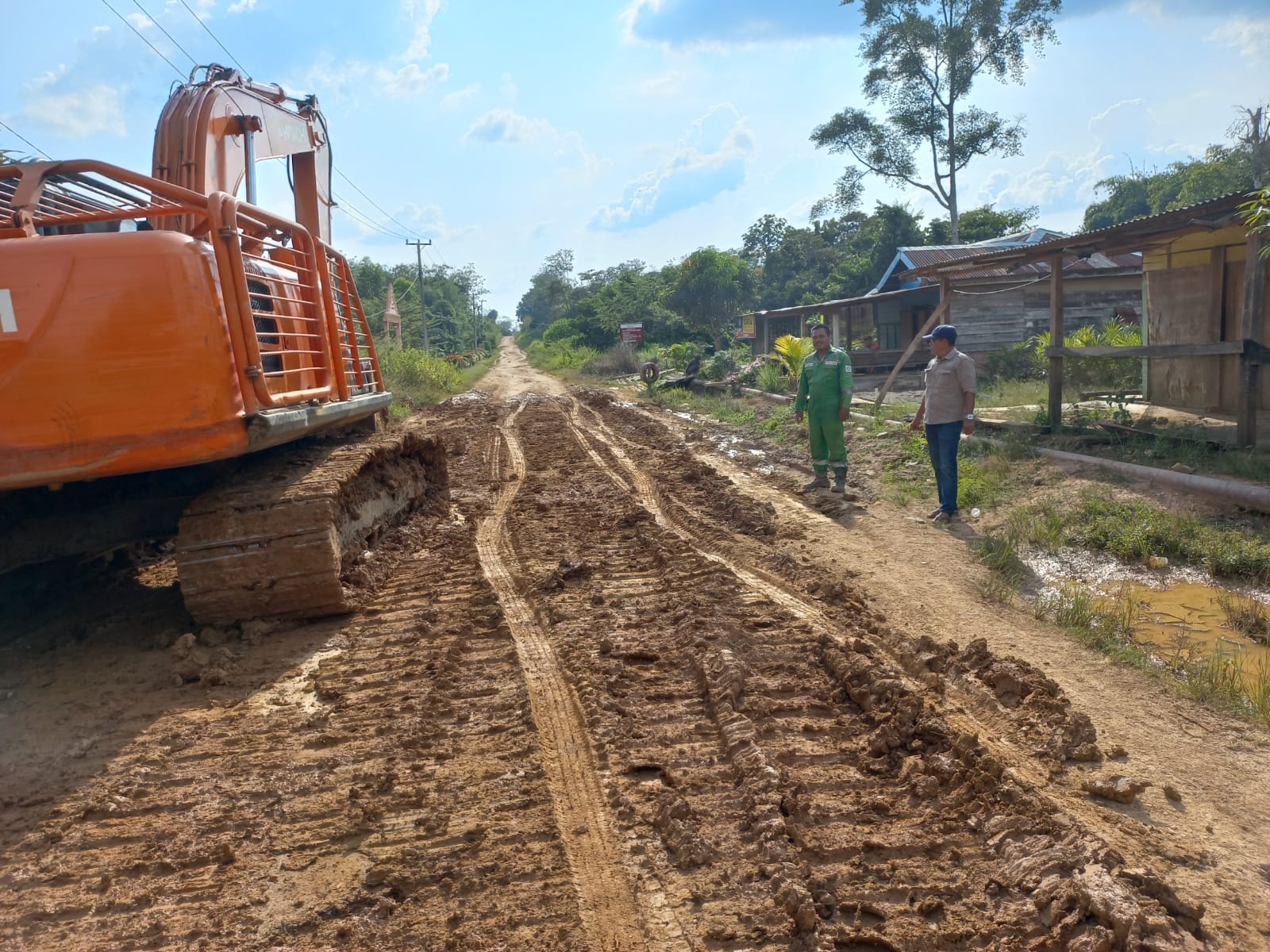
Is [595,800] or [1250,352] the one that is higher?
[1250,352]

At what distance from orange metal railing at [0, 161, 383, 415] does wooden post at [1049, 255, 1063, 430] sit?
7994 millimetres

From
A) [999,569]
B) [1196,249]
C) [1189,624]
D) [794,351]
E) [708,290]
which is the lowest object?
[1189,624]

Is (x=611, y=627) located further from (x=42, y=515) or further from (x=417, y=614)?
(x=42, y=515)

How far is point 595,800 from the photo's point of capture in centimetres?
319

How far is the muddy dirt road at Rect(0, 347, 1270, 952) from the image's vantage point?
8.42ft

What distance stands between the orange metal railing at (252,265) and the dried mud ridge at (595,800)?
1.60m

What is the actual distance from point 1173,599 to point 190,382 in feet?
19.1

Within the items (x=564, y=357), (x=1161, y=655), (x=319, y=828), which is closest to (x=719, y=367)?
(x=1161, y=655)

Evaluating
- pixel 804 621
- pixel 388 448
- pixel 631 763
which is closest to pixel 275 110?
pixel 388 448

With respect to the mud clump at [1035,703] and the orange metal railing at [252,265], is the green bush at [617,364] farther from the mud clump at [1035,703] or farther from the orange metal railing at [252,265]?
the mud clump at [1035,703]

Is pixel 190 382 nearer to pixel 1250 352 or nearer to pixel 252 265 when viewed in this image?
Answer: pixel 252 265

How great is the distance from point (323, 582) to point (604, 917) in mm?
3173

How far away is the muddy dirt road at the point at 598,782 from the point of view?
2.57 meters

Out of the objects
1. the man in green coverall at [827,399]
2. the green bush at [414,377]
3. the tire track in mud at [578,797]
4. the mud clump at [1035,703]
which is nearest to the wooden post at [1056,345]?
the man in green coverall at [827,399]
